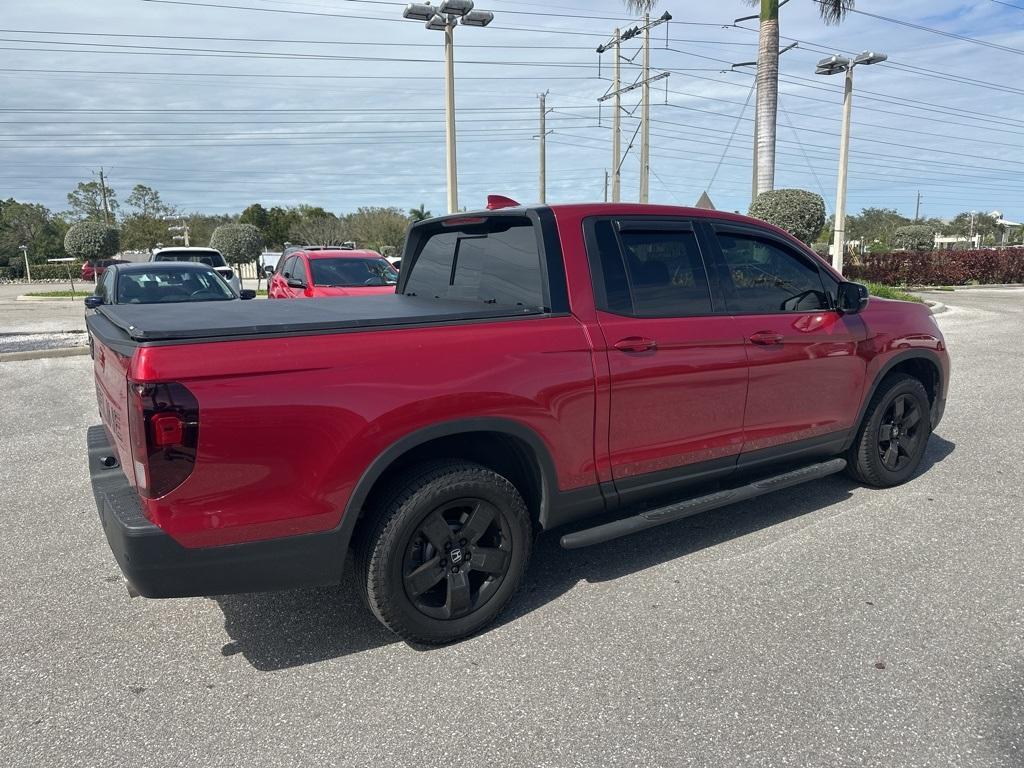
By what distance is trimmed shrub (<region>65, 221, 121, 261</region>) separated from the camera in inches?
1120

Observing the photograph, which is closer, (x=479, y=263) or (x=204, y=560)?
(x=204, y=560)

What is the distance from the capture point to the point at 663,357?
11.5 feet

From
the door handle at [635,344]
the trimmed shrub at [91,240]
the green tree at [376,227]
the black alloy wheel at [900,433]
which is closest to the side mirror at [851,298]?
the black alloy wheel at [900,433]

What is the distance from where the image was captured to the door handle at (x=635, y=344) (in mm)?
3377

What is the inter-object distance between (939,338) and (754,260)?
1.89 meters

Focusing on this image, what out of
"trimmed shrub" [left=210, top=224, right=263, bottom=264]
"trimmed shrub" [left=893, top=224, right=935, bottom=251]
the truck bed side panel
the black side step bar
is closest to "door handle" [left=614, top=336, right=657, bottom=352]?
the truck bed side panel

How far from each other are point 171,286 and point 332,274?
93.9 inches

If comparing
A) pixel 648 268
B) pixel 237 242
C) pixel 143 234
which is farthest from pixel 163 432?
pixel 143 234

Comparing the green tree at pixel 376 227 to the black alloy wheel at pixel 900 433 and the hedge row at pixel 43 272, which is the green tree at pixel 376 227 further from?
the black alloy wheel at pixel 900 433

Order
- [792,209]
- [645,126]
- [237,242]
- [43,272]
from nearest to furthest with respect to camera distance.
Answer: [792,209] → [645,126] → [237,242] → [43,272]

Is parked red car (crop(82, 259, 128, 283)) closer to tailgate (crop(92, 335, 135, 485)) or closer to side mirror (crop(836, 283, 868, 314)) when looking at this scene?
tailgate (crop(92, 335, 135, 485))

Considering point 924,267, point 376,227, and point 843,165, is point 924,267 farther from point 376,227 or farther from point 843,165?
point 376,227

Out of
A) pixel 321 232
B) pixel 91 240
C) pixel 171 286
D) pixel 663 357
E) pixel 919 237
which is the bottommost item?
pixel 663 357

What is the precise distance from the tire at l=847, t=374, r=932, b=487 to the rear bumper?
3512 millimetres
